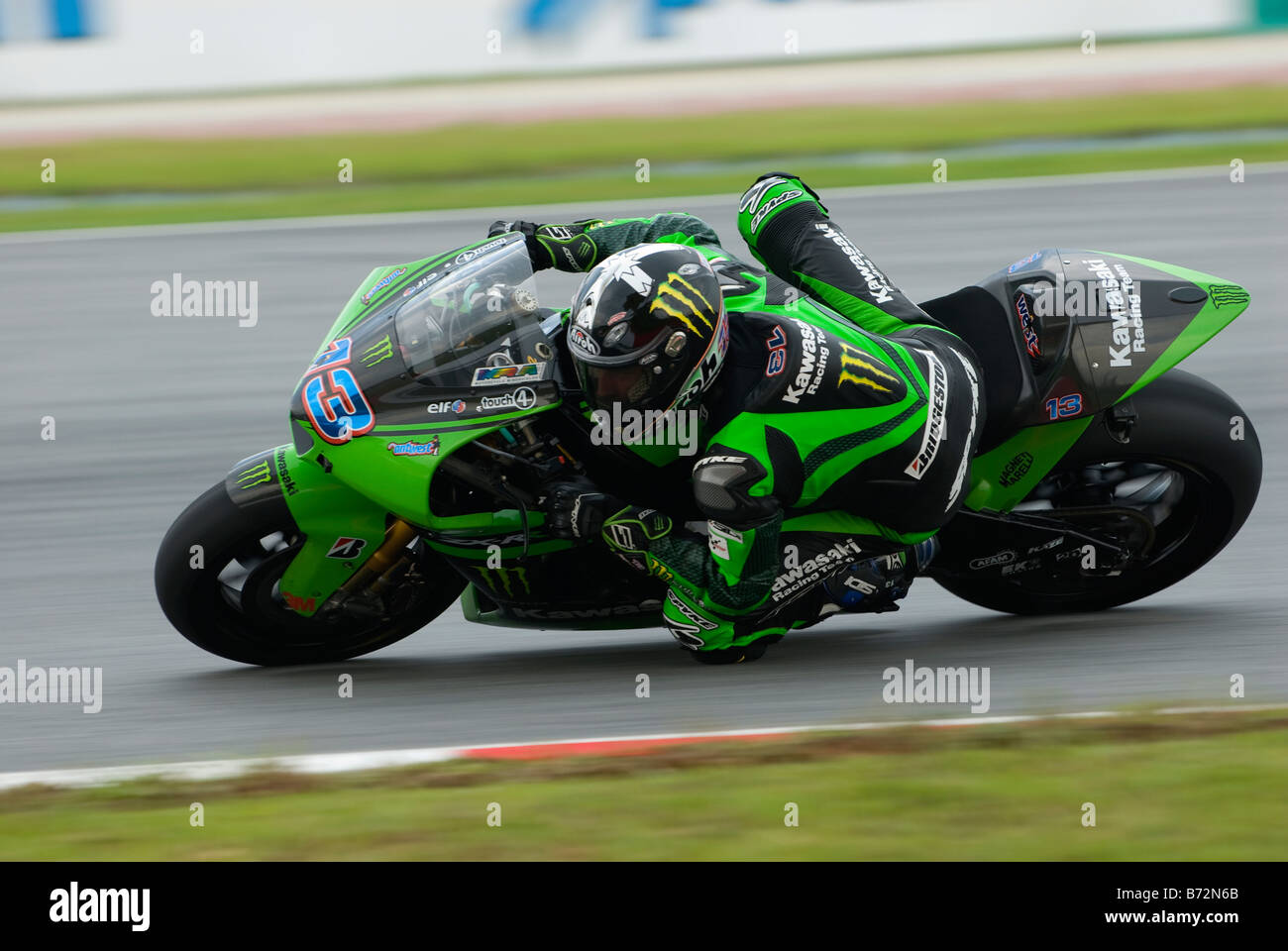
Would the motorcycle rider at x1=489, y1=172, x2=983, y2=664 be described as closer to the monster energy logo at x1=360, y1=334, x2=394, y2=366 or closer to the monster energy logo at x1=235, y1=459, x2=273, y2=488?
Answer: the monster energy logo at x1=360, y1=334, x2=394, y2=366

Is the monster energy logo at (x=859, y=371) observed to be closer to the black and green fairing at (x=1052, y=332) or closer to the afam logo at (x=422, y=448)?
the black and green fairing at (x=1052, y=332)

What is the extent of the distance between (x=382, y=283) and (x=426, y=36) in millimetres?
8765

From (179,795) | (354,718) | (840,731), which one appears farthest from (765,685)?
(179,795)

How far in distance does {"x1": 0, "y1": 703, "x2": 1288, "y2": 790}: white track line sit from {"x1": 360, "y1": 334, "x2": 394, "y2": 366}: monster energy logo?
108 centimetres

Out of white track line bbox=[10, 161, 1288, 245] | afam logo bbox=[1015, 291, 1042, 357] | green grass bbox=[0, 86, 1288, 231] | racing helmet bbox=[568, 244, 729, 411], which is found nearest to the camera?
racing helmet bbox=[568, 244, 729, 411]

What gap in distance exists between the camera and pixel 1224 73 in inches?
525

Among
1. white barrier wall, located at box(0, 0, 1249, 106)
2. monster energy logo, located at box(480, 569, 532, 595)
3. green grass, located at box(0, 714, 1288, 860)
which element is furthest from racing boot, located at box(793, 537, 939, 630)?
white barrier wall, located at box(0, 0, 1249, 106)

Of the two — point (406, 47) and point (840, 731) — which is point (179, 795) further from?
point (406, 47)

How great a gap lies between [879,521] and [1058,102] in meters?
9.03

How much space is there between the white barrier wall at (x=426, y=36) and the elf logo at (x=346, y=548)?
869cm

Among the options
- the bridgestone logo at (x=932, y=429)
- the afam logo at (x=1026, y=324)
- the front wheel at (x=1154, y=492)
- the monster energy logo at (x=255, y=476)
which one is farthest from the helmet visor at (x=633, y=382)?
the front wheel at (x=1154, y=492)

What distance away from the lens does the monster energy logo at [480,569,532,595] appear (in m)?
4.95
